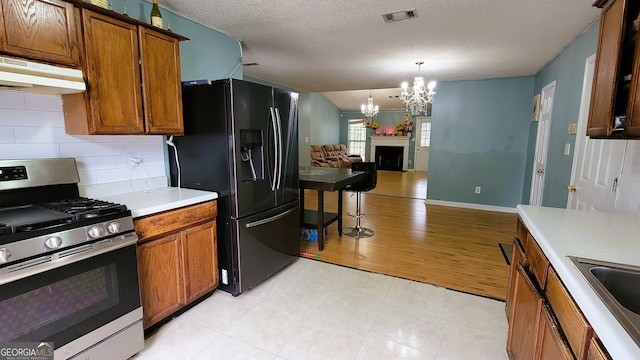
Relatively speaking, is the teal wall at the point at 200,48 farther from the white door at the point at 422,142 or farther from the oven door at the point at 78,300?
the white door at the point at 422,142

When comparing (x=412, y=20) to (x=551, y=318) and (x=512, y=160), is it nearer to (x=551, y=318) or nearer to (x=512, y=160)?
(x=551, y=318)

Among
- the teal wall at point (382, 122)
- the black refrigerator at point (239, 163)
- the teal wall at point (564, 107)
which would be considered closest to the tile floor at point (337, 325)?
the black refrigerator at point (239, 163)

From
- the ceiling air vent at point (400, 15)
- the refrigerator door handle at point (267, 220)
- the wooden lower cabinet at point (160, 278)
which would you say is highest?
the ceiling air vent at point (400, 15)

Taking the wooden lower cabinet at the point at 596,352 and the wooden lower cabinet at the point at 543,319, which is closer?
the wooden lower cabinet at the point at 596,352

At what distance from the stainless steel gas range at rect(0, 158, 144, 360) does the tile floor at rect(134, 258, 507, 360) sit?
1.17ft

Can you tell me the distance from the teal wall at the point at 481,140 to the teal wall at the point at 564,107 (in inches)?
40.4

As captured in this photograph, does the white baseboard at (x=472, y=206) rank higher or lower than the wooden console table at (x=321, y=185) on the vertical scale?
lower

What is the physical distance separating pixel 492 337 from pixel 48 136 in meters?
3.07

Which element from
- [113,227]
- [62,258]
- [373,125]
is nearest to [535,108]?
[113,227]

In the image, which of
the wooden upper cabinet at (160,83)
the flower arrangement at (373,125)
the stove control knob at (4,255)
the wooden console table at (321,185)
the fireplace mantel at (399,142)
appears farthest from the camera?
the flower arrangement at (373,125)

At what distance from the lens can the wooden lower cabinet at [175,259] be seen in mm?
1851

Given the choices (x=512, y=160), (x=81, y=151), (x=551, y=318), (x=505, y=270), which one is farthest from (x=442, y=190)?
(x=81, y=151)

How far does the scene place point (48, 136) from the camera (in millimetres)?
1828

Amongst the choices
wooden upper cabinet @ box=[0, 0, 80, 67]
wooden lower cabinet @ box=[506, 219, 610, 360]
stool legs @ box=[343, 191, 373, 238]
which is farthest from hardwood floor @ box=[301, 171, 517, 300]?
wooden upper cabinet @ box=[0, 0, 80, 67]
